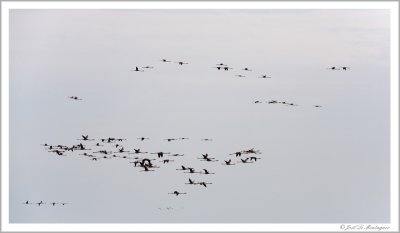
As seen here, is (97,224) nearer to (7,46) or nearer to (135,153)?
(135,153)

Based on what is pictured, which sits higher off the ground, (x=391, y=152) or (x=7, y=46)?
(x=7, y=46)

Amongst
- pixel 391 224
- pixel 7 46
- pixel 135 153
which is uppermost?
pixel 7 46

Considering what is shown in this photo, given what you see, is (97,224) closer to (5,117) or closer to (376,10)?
(5,117)

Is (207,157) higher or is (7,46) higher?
(7,46)

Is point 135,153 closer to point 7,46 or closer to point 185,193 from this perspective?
point 185,193

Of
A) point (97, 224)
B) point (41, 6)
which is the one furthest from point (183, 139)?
point (41, 6)

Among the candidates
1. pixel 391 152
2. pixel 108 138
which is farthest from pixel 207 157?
pixel 391 152

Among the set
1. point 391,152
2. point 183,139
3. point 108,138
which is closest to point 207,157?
point 183,139
